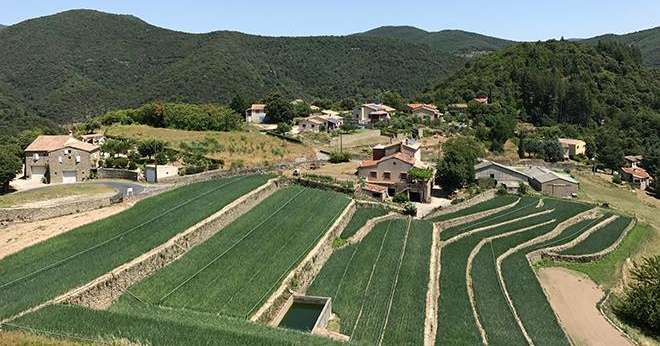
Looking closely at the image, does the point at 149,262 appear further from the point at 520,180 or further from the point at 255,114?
the point at 255,114

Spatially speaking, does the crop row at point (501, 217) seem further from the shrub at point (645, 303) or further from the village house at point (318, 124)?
the village house at point (318, 124)


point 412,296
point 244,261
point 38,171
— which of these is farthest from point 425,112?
point 244,261

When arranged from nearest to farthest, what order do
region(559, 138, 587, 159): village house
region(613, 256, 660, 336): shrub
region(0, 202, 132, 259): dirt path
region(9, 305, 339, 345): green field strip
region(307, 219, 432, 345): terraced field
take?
region(9, 305, 339, 345): green field strip → region(307, 219, 432, 345): terraced field → region(0, 202, 132, 259): dirt path → region(613, 256, 660, 336): shrub → region(559, 138, 587, 159): village house

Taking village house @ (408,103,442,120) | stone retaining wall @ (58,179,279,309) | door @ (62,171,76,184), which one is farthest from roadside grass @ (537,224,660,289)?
village house @ (408,103,442,120)

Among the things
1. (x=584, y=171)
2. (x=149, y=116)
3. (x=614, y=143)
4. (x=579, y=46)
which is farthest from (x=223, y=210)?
(x=579, y=46)

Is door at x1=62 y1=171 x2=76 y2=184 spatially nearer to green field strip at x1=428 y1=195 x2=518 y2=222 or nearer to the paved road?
the paved road

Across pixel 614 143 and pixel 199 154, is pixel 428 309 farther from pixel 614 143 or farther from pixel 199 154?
pixel 614 143
